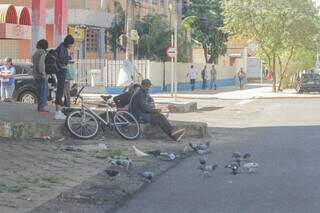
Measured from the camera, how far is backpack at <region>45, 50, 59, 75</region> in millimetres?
15109

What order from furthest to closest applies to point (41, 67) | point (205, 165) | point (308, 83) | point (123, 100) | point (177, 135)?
point (308, 83) < point (123, 100) < point (41, 67) < point (177, 135) < point (205, 165)

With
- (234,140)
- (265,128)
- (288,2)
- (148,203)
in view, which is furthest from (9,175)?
(288,2)

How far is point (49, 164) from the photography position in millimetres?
11109

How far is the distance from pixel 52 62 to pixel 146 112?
231cm

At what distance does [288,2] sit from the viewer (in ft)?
141

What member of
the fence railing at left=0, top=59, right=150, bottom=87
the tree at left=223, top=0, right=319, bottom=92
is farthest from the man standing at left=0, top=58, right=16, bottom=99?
the tree at left=223, top=0, right=319, bottom=92

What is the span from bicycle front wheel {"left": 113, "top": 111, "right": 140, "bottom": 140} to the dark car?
30566mm

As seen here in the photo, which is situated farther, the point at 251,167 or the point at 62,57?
the point at 62,57

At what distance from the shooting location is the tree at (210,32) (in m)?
64.4

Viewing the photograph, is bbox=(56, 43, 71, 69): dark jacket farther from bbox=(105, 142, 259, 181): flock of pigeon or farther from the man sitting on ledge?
bbox=(105, 142, 259, 181): flock of pigeon

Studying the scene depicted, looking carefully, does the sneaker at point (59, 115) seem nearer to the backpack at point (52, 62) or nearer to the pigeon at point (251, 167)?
the backpack at point (52, 62)

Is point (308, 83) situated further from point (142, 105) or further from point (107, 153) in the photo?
point (107, 153)

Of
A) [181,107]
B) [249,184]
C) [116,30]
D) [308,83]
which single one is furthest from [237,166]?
[116,30]

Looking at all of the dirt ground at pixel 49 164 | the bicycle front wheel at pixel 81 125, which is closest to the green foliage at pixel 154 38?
the dirt ground at pixel 49 164
